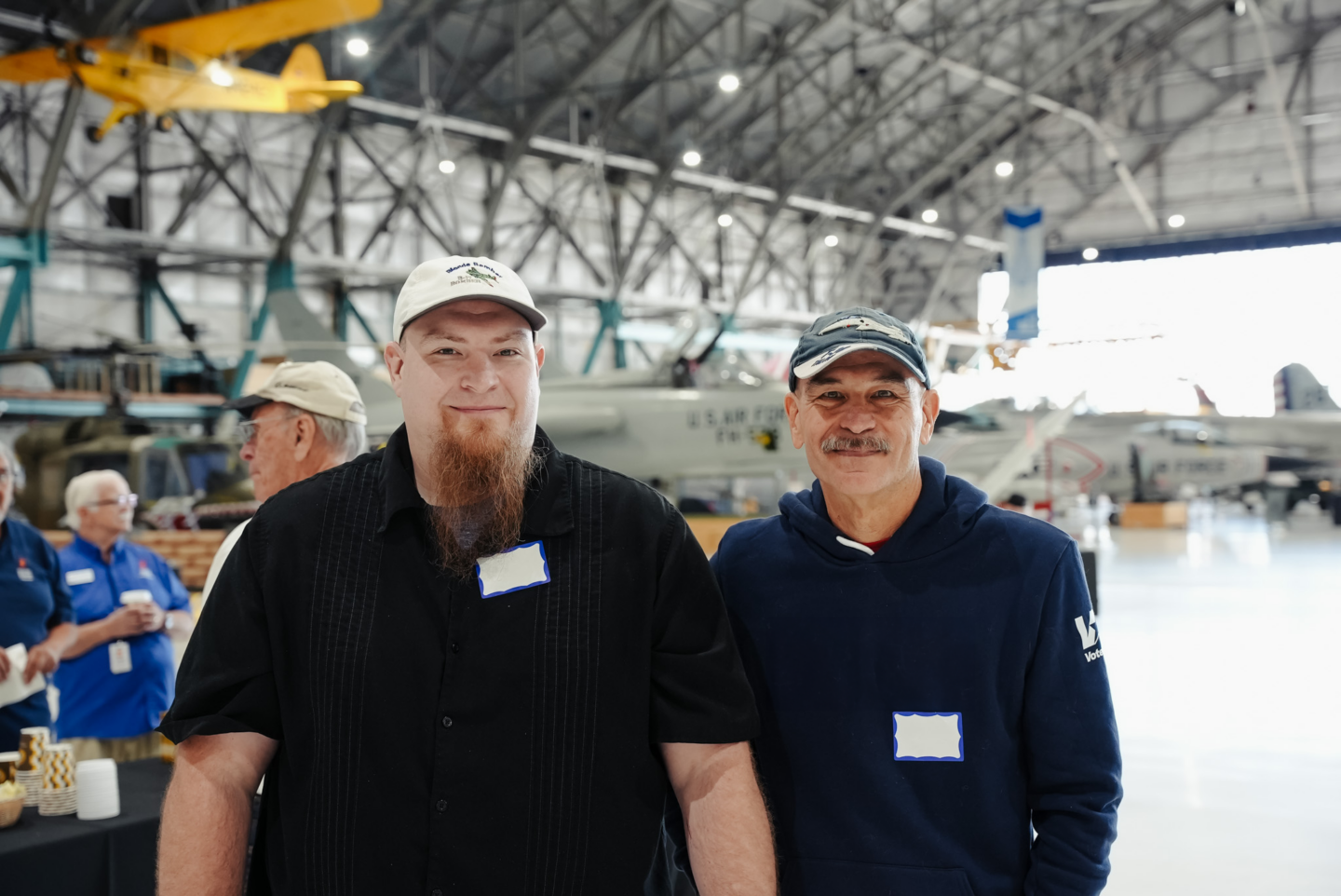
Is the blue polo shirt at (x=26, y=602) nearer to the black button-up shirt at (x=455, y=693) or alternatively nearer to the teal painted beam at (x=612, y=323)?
the black button-up shirt at (x=455, y=693)

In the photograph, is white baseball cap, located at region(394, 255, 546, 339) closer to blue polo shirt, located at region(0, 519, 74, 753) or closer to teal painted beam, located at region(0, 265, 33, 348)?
blue polo shirt, located at region(0, 519, 74, 753)

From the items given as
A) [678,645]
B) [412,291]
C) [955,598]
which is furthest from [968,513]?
[412,291]

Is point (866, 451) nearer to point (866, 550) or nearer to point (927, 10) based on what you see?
point (866, 550)

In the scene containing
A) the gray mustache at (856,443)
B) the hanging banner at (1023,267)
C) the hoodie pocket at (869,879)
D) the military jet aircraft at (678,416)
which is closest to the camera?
the hoodie pocket at (869,879)

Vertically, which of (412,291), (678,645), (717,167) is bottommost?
(678,645)

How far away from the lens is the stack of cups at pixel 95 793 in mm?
2689

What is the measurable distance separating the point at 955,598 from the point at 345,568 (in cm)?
99

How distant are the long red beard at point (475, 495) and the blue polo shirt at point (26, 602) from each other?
105 inches

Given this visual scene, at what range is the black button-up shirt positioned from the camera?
1497 millimetres

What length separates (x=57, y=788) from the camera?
2748 mm

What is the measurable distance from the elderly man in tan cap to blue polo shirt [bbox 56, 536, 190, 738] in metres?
1.63

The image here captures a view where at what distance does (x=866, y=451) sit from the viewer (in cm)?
181

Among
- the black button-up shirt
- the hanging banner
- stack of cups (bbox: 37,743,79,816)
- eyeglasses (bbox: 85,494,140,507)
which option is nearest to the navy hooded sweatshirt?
the black button-up shirt

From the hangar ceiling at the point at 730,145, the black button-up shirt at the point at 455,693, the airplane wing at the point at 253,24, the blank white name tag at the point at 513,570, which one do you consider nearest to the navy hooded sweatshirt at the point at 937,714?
the black button-up shirt at the point at 455,693
